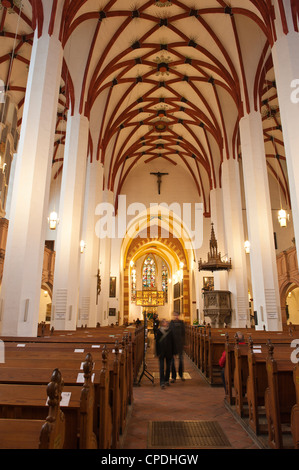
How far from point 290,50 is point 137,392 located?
26.9ft

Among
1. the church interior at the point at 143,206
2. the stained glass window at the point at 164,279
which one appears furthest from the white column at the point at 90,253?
the stained glass window at the point at 164,279

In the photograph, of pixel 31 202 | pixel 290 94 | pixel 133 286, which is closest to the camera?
pixel 31 202

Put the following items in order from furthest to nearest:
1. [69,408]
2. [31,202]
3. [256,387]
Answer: [31,202] < [256,387] < [69,408]

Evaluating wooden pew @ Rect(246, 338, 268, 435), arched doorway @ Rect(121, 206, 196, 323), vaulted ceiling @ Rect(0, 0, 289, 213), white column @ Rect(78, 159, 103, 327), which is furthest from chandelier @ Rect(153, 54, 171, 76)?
wooden pew @ Rect(246, 338, 268, 435)

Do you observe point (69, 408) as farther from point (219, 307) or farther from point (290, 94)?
point (219, 307)

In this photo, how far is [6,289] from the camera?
630cm

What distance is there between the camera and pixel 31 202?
675 centimetres

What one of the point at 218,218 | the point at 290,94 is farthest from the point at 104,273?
the point at 290,94

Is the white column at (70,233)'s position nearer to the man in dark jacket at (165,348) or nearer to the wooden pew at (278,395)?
the man in dark jacket at (165,348)

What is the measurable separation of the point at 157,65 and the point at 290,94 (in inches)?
350

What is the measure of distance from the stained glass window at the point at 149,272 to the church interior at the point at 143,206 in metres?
9.95

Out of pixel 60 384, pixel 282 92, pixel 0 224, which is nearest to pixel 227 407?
pixel 60 384

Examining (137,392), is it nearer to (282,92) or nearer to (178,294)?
(282,92)

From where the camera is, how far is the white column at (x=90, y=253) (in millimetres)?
12406
